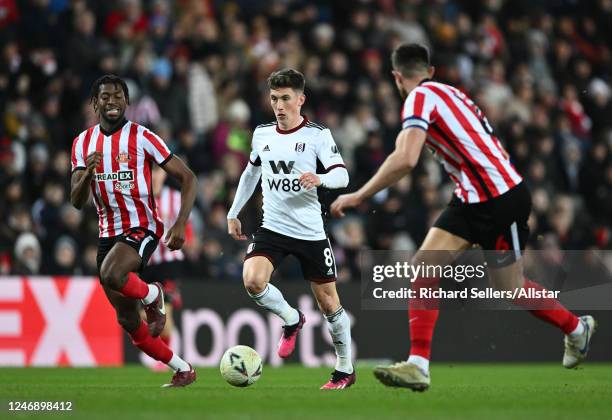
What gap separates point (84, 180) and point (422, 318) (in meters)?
2.71

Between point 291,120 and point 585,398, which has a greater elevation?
point 291,120

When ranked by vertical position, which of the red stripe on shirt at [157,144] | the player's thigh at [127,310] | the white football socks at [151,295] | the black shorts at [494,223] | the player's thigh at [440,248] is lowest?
the player's thigh at [127,310]

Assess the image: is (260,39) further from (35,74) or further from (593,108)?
(593,108)

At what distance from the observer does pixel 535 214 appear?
55.0 ft

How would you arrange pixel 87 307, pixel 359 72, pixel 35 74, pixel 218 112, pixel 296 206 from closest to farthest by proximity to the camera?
1. pixel 296 206
2. pixel 87 307
3. pixel 35 74
4. pixel 218 112
5. pixel 359 72

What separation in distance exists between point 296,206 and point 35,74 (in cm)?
710

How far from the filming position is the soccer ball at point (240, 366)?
907 cm

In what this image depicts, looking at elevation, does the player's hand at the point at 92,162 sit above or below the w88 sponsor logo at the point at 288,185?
above

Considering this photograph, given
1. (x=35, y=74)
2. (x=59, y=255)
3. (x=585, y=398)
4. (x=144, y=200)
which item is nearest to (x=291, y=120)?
(x=144, y=200)

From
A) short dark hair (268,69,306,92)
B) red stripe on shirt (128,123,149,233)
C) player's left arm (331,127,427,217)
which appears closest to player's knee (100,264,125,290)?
red stripe on shirt (128,123,149,233)

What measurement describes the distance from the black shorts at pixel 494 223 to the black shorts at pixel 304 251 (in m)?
1.34

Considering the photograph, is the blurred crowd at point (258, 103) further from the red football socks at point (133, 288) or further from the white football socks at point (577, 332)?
the white football socks at point (577, 332)

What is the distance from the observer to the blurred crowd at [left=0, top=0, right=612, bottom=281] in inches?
584

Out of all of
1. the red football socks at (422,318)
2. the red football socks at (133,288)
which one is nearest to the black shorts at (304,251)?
the red football socks at (133,288)
